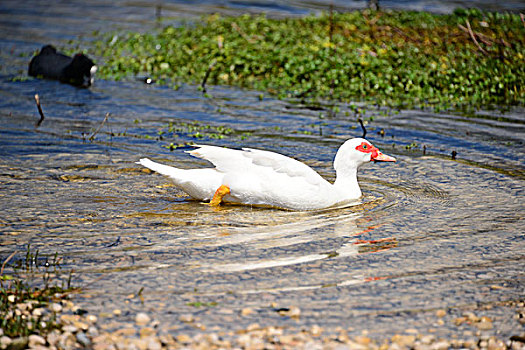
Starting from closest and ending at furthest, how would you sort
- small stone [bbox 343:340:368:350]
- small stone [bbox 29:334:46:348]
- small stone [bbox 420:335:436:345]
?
small stone [bbox 29:334:46:348], small stone [bbox 343:340:368:350], small stone [bbox 420:335:436:345]

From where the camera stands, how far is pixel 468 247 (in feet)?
22.7

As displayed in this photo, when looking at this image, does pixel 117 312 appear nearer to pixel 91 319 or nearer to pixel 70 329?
pixel 91 319

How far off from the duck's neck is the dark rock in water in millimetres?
7952

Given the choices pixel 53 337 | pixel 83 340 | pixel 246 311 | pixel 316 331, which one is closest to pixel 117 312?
pixel 83 340

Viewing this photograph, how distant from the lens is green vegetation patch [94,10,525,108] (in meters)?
14.2

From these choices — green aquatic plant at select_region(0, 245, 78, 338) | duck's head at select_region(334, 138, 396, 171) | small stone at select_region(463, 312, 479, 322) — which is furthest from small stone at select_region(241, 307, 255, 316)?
duck's head at select_region(334, 138, 396, 171)

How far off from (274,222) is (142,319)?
2.67m

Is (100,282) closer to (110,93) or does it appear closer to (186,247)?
(186,247)

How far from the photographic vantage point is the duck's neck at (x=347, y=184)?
8.14 m

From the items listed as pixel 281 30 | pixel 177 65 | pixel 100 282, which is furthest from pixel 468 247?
pixel 281 30

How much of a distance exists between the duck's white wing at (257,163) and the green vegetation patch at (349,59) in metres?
6.34

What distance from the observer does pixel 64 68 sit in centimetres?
1477

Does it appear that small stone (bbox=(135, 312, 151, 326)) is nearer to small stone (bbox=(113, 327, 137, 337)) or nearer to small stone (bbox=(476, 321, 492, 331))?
small stone (bbox=(113, 327, 137, 337))

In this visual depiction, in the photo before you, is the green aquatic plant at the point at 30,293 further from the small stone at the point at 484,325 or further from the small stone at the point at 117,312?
the small stone at the point at 484,325
